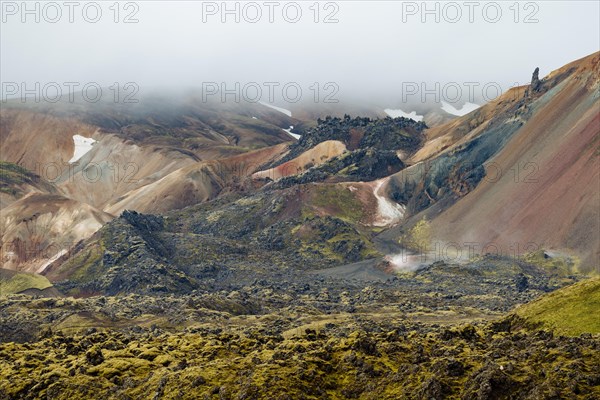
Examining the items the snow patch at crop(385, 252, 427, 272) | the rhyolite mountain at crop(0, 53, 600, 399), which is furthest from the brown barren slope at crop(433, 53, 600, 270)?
the snow patch at crop(385, 252, 427, 272)

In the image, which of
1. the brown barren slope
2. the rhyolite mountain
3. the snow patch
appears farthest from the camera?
A: the snow patch

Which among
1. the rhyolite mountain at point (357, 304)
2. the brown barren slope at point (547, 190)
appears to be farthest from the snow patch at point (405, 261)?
the brown barren slope at point (547, 190)

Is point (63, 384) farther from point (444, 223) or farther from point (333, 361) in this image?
point (444, 223)

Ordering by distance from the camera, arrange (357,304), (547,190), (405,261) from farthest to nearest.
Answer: (405,261), (547,190), (357,304)

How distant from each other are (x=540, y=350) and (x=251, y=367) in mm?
16373

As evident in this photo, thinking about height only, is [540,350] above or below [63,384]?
above

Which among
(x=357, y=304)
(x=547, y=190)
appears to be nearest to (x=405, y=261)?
(x=547, y=190)

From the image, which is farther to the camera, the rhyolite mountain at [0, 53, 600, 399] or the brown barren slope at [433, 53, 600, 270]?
the brown barren slope at [433, 53, 600, 270]

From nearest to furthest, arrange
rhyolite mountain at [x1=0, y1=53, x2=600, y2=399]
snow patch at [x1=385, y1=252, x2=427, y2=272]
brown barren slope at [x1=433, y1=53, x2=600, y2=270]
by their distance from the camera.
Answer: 1. rhyolite mountain at [x1=0, y1=53, x2=600, y2=399]
2. brown barren slope at [x1=433, y1=53, x2=600, y2=270]
3. snow patch at [x1=385, y1=252, x2=427, y2=272]

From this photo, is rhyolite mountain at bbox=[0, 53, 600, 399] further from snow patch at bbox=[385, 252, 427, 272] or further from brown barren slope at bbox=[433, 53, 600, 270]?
snow patch at bbox=[385, 252, 427, 272]

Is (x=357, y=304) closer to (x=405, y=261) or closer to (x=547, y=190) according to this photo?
(x=405, y=261)

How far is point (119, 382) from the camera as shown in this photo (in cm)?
4444

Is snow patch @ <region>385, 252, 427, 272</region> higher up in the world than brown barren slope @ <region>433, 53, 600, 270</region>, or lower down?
lower down

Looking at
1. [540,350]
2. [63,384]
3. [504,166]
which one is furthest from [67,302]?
[504,166]
